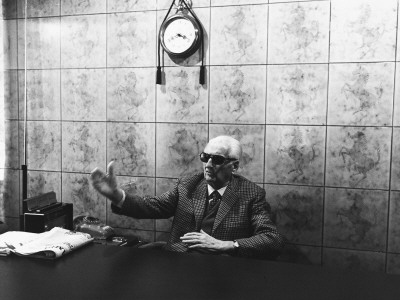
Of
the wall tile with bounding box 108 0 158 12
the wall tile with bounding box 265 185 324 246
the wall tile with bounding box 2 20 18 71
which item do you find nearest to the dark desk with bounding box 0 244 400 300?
the wall tile with bounding box 265 185 324 246

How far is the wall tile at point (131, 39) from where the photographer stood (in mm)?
3064

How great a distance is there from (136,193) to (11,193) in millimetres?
1092

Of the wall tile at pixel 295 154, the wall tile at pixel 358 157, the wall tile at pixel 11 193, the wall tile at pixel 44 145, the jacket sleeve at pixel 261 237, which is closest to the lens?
the jacket sleeve at pixel 261 237

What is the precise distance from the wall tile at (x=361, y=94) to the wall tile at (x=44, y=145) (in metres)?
2.04

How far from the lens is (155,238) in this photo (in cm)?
317

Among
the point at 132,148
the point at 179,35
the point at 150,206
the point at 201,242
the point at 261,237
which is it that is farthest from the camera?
the point at 132,148

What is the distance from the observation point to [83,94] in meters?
3.26

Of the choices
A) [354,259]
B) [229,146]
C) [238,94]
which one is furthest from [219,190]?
[354,259]

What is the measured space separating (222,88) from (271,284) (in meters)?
1.67

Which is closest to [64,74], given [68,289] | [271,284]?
[68,289]

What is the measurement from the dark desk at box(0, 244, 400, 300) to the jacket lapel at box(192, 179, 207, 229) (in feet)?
2.25

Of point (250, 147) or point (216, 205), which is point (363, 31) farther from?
point (216, 205)

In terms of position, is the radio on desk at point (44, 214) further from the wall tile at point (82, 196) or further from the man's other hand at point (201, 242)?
the man's other hand at point (201, 242)

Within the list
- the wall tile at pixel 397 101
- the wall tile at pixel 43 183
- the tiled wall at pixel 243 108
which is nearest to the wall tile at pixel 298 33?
the tiled wall at pixel 243 108
